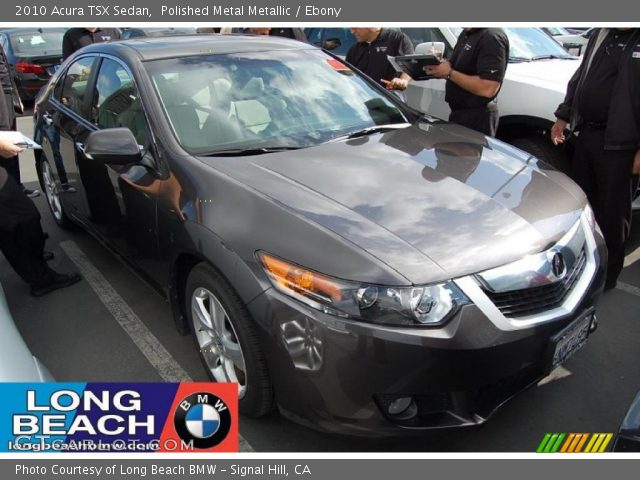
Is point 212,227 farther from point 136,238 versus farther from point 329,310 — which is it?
point 136,238

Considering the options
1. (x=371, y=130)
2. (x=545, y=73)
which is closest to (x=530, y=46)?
(x=545, y=73)

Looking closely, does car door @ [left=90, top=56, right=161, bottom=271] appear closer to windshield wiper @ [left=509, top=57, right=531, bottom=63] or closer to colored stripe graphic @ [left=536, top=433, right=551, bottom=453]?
colored stripe graphic @ [left=536, top=433, right=551, bottom=453]

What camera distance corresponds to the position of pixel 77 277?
156 inches

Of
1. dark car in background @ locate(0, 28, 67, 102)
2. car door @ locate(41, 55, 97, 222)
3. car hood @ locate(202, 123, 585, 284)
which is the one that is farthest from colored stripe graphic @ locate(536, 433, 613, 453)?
dark car in background @ locate(0, 28, 67, 102)

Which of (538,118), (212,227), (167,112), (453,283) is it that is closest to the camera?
(453,283)

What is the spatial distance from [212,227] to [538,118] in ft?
10.1

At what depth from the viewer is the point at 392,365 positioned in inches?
72.8

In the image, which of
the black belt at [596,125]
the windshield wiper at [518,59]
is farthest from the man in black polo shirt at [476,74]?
the windshield wiper at [518,59]

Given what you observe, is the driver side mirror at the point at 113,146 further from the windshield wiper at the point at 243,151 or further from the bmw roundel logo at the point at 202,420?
the bmw roundel logo at the point at 202,420

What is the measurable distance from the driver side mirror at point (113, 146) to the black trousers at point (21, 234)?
1.13 m

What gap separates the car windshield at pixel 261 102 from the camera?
2.77 metres

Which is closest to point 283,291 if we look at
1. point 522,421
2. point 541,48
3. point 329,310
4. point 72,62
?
point 329,310

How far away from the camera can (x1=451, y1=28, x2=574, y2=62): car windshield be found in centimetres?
498
